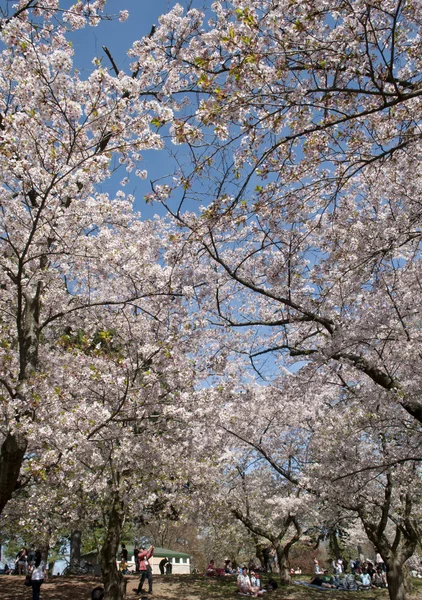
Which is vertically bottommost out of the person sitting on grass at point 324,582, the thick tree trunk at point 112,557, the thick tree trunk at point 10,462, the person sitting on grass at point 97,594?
the person sitting on grass at point 324,582

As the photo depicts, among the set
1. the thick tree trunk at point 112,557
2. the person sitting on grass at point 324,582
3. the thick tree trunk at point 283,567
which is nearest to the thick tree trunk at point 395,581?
the thick tree trunk at point 112,557

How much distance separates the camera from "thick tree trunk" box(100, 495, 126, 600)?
1029 cm

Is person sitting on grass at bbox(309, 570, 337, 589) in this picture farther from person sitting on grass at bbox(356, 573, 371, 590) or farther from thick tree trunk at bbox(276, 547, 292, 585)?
thick tree trunk at bbox(276, 547, 292, 585)

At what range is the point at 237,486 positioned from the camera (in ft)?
→ 65.5

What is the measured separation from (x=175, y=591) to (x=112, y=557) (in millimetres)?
5747

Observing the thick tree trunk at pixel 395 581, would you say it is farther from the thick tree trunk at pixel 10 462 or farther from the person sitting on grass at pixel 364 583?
the person sitting on grass at pixel 364 583

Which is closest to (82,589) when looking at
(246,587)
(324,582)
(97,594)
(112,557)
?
(97,594)

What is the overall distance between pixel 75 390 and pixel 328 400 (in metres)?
10.5

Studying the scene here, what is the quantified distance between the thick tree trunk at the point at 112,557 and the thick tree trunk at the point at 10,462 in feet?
17.4

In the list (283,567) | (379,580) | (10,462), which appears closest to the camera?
(10,462)

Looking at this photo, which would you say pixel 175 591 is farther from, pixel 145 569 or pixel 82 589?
pixel 82 589

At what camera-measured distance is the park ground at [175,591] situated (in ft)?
43.3

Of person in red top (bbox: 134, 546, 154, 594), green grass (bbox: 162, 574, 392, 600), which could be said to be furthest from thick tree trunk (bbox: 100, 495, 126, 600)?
green grass (bbox: 162, 574, 392, 600)

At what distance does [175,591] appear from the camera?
48.8ft
